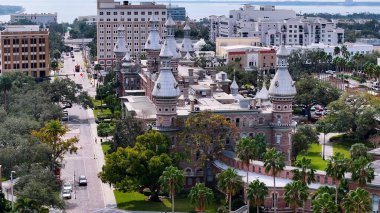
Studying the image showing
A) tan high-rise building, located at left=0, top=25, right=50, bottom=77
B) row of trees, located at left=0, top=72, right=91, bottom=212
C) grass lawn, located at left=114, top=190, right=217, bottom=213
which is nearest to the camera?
row of trees, located at left=0, top=72, right=91, bottom=212

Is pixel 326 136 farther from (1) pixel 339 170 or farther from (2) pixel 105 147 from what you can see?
(1) pixel 339 170

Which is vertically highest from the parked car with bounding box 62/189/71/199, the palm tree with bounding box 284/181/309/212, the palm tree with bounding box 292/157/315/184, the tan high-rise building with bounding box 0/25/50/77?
the tan high-rise building with bounding box 0/25/50/77

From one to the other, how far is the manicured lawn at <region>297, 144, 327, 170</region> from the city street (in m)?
25.9

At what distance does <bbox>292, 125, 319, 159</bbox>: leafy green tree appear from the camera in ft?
304

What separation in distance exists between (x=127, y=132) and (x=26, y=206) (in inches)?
1114

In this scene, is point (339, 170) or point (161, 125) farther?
point (161, 125)

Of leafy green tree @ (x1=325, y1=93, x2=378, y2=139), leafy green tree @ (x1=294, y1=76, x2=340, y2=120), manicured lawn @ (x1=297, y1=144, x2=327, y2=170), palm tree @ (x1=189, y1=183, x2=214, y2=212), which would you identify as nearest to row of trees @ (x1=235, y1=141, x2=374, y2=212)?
palm tree @ (x1=189, y1=183, x2=214, y2=212)

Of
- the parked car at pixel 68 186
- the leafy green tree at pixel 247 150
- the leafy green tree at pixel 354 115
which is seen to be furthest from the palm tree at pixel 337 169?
the leafy green tree at pixel 354 115

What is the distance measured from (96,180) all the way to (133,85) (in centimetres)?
4510

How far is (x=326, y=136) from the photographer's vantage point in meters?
112

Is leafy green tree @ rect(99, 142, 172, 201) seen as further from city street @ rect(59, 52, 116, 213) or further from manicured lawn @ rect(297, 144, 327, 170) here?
manicured lawn @ rect(297, 144, 327, 170)

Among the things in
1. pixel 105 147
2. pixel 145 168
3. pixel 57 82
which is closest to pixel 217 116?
pixel 145 168

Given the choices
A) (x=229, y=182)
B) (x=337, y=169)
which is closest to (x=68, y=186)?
(x=229, y=182)

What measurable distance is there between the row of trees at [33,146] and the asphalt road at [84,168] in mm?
3146
